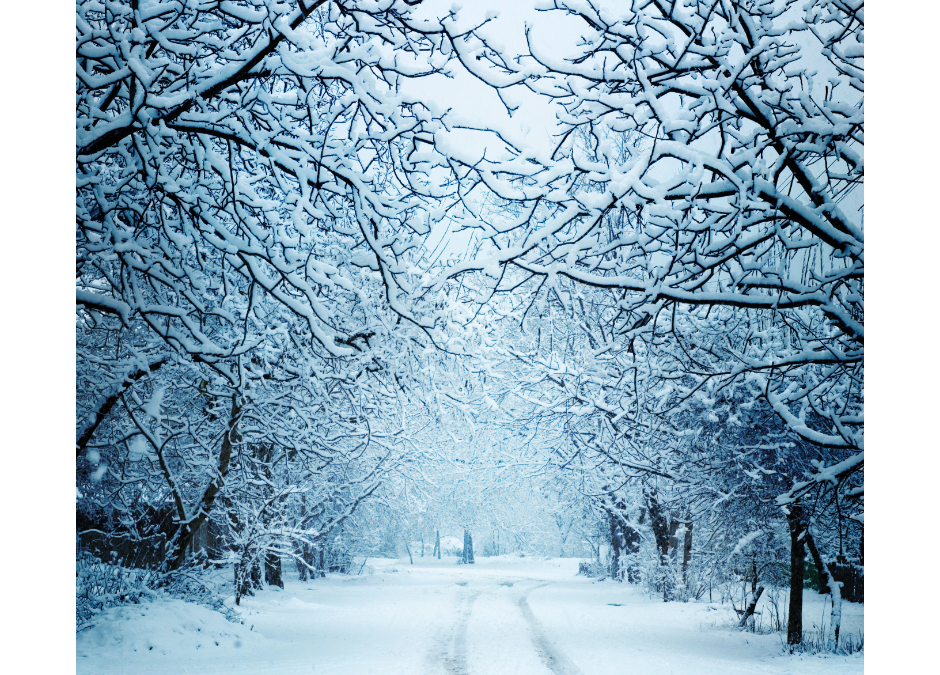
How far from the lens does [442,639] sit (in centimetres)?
581

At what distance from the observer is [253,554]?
6848 millimetres

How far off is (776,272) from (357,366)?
8.40 feet

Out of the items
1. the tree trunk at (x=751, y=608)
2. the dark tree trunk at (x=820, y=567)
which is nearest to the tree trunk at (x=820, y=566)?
the dark tree trunk at (x=820, y=567)

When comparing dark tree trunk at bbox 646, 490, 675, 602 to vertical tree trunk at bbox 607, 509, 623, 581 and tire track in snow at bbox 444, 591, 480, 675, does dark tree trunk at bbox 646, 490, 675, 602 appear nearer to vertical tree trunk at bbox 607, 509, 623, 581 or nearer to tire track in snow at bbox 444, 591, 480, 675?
vertical tree trunk at bbox 607, 509, 623, 581

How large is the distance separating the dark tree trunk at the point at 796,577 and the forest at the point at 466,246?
3 centimetres

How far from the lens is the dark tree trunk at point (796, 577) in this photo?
5.36 m

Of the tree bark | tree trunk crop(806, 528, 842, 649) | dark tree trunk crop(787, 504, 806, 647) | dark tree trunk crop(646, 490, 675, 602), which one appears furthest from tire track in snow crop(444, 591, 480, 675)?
dark tree trunk crop(646, 490, 675, 602)

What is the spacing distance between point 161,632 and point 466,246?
3259mm

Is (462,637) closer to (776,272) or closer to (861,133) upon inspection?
(776,272)

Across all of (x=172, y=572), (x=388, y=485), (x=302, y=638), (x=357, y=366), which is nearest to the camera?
(x=357, y=366)

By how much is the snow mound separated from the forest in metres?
0.04

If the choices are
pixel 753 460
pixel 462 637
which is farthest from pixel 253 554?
pixel 753 460

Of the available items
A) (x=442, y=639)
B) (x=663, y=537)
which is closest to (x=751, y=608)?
(x=442, y=639)

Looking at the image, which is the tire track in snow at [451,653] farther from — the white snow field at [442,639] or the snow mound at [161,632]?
the snow mound at [161,632]
